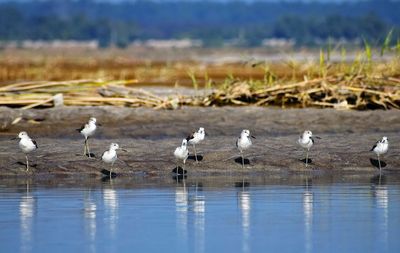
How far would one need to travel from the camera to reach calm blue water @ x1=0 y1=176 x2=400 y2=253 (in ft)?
38.8

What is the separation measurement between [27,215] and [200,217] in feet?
6.50

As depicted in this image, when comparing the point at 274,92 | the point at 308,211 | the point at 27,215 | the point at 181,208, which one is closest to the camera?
the point at 27,215

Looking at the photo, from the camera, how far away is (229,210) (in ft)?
45.7

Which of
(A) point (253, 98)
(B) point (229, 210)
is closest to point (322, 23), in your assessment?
(A) point (253, 98)

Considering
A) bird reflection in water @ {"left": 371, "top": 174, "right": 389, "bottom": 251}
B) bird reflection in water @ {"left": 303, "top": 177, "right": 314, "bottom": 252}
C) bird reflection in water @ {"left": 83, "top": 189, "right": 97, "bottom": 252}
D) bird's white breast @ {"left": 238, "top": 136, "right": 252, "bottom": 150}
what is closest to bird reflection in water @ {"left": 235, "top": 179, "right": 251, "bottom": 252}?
A: bird reflection in water @ {"left": 303, "top": 177, "right": 314, "bottom": 252}

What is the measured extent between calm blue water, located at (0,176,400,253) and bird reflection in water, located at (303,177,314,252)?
11mm

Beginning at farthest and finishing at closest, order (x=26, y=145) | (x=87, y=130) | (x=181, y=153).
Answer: (x=87, y=130) → (x=26, y=145) → (x=181, y=153)

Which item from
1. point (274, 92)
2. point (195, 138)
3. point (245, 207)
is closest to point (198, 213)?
point (245, 207)

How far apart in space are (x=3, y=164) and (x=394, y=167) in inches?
229

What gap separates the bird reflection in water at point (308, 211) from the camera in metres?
11.9

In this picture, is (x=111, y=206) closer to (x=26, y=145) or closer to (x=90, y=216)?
(x=90, y=216)

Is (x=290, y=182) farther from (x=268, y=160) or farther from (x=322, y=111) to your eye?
(x=322, y=111)

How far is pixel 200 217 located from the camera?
44.0 ft

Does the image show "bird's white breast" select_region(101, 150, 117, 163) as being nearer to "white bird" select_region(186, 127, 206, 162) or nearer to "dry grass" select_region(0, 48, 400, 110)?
"white bird" select_region(186, 127, 206, 162)
